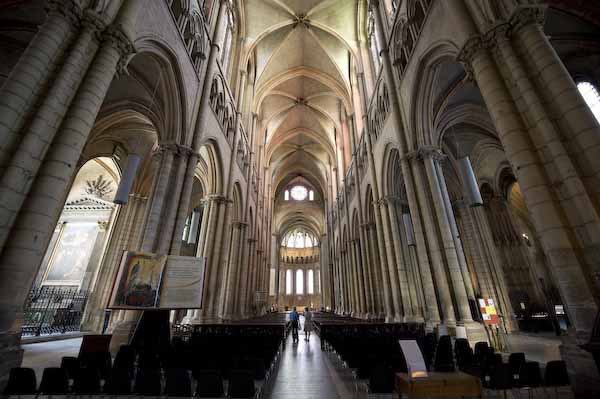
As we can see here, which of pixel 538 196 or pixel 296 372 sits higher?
pixel 538 196

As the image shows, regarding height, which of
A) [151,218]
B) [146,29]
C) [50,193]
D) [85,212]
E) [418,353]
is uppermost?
[146,29]

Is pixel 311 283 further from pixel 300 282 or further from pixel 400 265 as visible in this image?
pixel 400 265

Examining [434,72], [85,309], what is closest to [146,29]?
[434,72]

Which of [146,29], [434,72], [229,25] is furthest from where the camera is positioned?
[229,25]

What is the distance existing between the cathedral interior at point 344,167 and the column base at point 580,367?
1.1 inches

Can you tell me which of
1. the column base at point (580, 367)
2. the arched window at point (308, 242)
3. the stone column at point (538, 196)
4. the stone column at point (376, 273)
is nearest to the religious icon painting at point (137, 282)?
the column base at point (580, 367)

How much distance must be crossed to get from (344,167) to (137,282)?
2104 cm

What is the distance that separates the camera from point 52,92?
14.5 feet

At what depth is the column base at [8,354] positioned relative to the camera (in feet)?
11.3

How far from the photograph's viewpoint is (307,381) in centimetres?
488

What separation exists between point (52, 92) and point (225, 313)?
12.9 metres

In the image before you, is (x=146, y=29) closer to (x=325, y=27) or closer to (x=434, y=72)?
(x=434, y=72)

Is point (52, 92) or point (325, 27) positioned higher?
point (325, 27)

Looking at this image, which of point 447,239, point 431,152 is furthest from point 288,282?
point 431,152
